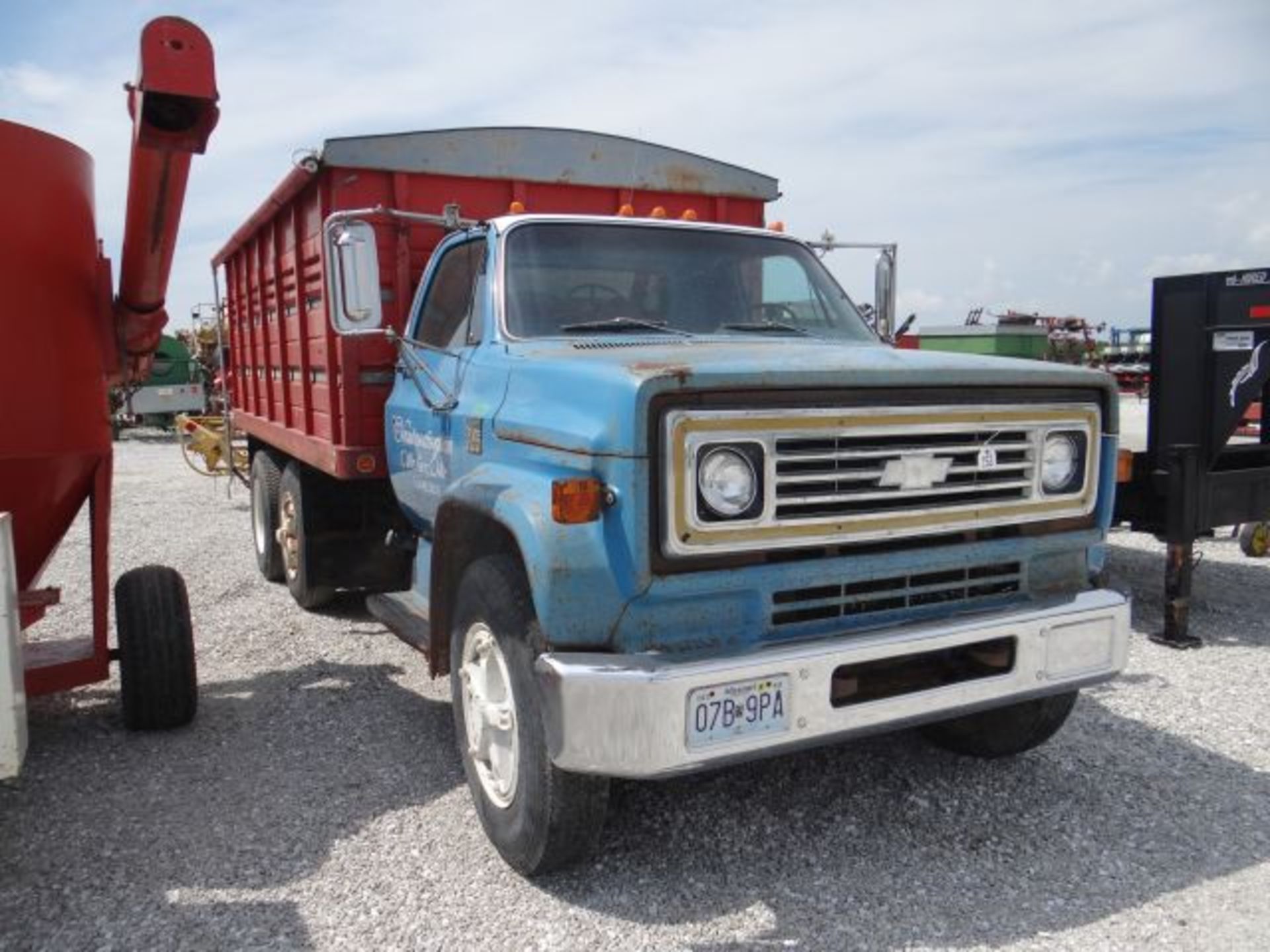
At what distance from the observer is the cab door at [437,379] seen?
3.94 m

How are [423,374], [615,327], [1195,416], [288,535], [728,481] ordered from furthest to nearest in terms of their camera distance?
[288,535]
[1195,416]
[423,374]
[615,327]
[728,481]

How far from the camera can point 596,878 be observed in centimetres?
319

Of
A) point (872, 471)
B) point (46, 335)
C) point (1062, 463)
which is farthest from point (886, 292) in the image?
point (46, 335)

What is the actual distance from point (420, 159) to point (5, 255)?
2.10 metres

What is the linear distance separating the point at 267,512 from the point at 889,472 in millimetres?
5423

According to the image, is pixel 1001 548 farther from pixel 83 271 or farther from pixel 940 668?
pixel 83 271

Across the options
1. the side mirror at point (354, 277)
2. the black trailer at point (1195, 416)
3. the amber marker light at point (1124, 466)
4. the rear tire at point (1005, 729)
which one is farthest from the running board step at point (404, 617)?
the black trailer at point (1195, 416)

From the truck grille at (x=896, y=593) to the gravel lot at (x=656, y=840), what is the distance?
856 millimetres

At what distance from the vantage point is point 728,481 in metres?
2.78

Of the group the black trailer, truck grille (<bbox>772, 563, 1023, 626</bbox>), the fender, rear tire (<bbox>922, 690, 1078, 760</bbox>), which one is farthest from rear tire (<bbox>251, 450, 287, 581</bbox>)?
the black trailer

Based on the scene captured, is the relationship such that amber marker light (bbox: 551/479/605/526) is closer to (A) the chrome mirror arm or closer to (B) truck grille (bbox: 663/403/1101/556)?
(B) truck grille (bbox: 663/403/1101/556)

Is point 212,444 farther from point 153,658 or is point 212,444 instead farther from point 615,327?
point 615,327

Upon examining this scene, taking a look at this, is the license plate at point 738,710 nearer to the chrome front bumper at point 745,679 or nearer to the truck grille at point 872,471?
the chrome front bumper at point 745,679

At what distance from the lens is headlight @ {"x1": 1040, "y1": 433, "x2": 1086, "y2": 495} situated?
334 cm
